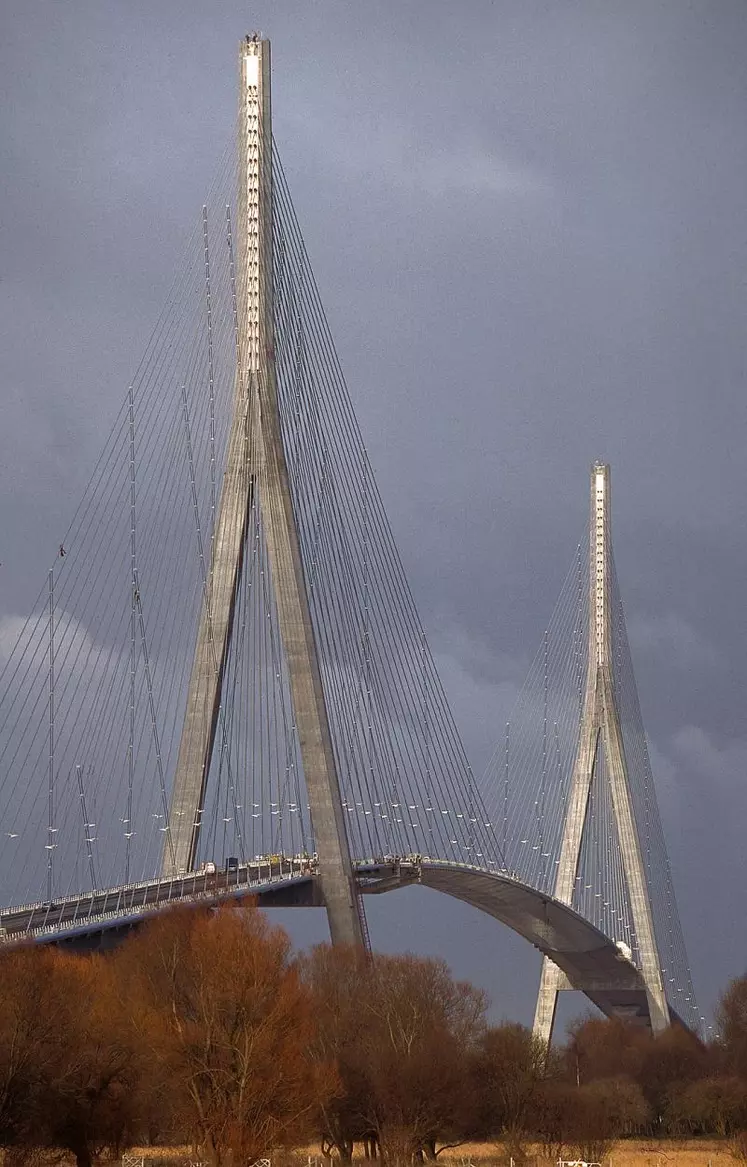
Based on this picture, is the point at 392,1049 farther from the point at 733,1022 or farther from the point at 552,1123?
the point at 733,1022

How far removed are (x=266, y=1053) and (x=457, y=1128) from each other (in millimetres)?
12586

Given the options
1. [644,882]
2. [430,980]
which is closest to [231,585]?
[430,980]

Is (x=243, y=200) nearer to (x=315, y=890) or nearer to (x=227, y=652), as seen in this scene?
(x=227, y=652)

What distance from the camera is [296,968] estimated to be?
148ft

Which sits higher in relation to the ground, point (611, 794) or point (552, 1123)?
point (611, 794)

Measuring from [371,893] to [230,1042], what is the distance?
2350 cm

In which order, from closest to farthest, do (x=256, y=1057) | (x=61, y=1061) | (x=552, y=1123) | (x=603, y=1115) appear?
(x=61, y=1061) → (x=256, y=1057) → (x=552, y=1123) → (x=603, y=1115)

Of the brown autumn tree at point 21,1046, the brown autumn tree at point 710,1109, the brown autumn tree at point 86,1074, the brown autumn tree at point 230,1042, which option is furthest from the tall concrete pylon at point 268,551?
the brown autumn tree at point 710,1109

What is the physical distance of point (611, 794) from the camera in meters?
85.9

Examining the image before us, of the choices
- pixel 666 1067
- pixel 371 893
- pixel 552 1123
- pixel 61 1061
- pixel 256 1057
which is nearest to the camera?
pixel 61 1061

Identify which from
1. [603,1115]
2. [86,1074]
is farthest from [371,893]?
[86,1074]

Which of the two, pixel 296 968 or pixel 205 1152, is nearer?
pixel 205 1152

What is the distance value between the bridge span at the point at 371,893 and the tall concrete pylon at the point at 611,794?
90 cm

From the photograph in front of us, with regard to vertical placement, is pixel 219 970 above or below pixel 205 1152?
above
